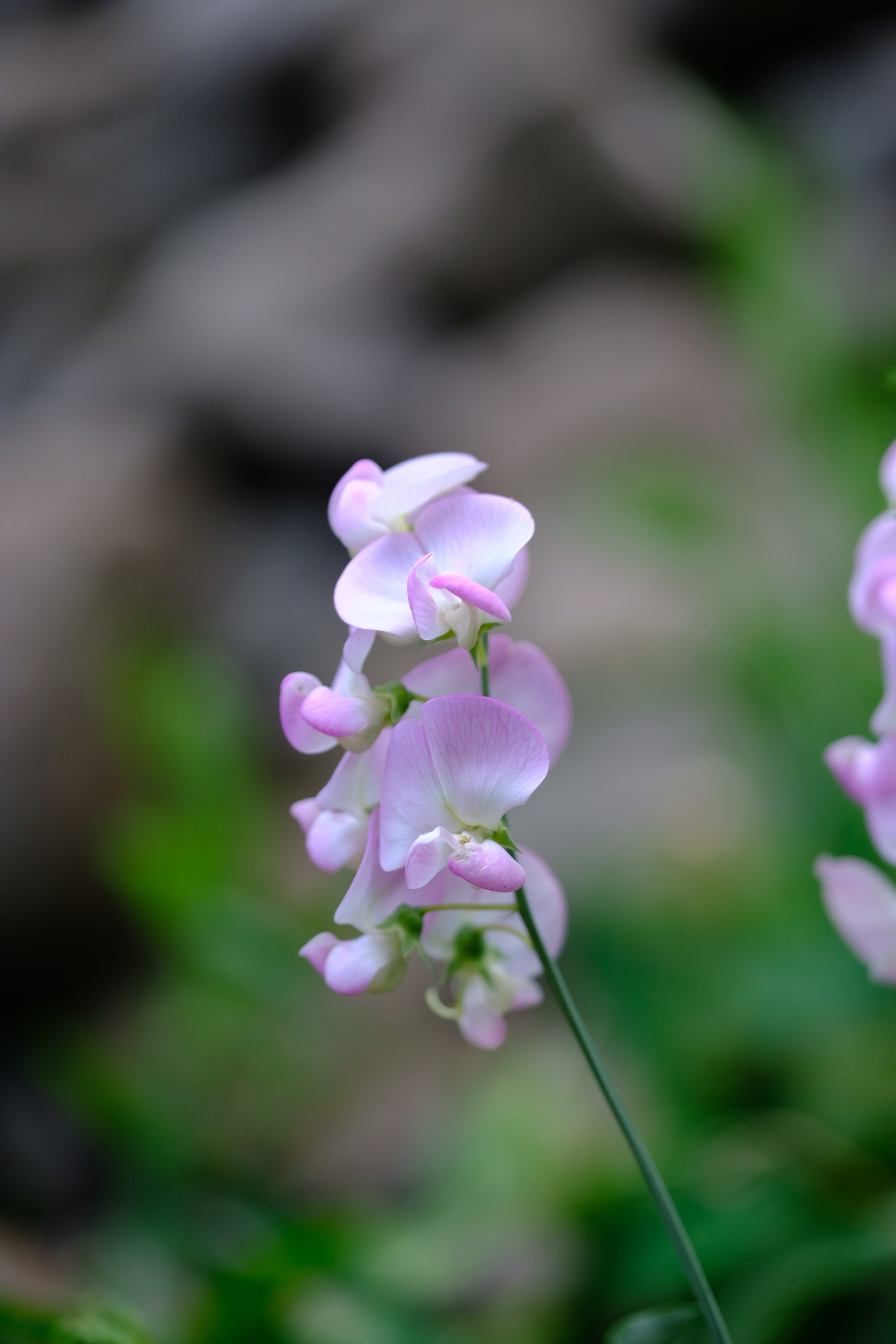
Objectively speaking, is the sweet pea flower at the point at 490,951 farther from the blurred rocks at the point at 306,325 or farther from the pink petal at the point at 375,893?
the blurred rocks at the point at 306,325

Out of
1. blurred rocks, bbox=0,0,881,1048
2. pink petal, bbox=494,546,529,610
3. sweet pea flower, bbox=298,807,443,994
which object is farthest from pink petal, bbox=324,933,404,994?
blurred rocks, bbox=0,0,881,1048

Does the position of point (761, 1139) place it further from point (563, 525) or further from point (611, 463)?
point (563, 525)

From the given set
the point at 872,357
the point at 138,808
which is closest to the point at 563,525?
the point at 872,357

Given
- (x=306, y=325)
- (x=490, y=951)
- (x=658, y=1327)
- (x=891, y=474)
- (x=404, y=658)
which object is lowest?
(x=658, y=1327)

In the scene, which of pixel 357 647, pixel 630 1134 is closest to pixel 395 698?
pixel 357 647

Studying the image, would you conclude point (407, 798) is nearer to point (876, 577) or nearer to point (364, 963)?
point (364, 963)

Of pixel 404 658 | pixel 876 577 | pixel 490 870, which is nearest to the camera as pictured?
pixel 490 870

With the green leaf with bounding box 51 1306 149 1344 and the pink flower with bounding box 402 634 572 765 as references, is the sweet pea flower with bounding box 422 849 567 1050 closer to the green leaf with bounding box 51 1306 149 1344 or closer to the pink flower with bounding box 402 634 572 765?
the pink flower with bounding box 402 634 572 765
